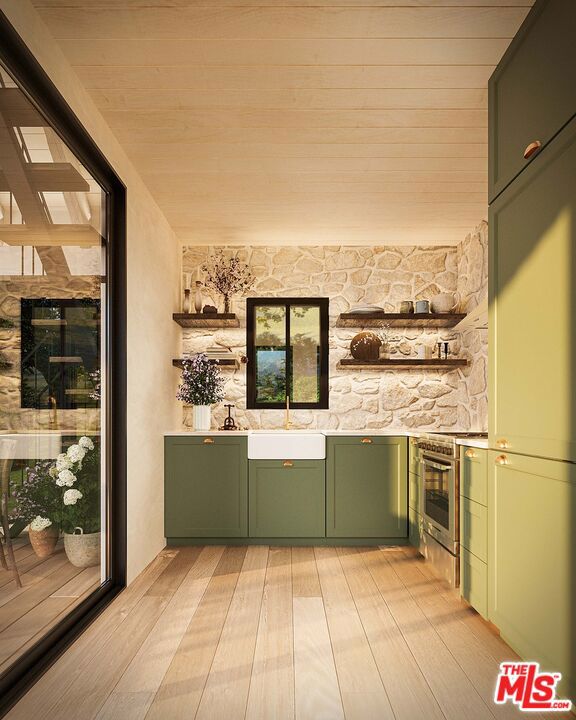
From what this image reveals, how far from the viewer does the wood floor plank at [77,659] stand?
210 centimetres

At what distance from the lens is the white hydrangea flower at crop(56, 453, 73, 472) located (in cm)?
260

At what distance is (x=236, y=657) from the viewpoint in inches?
99.2

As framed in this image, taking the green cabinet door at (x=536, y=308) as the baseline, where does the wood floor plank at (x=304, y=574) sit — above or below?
below

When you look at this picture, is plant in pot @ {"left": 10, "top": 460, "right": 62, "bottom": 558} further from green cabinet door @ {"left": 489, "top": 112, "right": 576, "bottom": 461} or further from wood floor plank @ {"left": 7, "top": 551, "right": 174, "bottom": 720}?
green cabinet door @ {"left": 489, "top": 112, "right": 576, "bottom": 461}

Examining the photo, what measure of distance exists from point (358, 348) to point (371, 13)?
10.5ft

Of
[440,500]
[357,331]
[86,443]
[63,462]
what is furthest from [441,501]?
[63,462]

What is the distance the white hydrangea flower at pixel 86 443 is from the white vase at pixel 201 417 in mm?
1786

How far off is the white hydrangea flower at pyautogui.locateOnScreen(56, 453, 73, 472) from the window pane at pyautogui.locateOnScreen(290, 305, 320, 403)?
2.83 m

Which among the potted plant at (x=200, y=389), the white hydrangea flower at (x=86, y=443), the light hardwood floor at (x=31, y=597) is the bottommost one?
the light hardwood floor at (x=31, y=597)

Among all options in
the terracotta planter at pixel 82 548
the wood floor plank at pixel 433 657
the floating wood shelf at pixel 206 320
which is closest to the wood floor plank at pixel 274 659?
the wood floor plank at pixel 433 657

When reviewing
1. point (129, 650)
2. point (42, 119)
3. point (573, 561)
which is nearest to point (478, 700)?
point (573, 561)

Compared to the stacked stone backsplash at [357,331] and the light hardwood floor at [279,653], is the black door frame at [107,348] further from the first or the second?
the stacked stone backsplash at [357,331]

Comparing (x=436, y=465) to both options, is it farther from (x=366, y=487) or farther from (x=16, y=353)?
(x=16, y=353)
